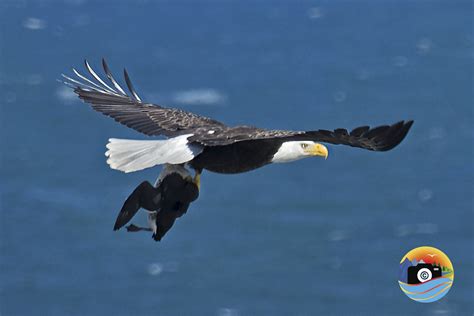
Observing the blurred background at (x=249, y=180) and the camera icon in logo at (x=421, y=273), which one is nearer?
the camera icon in logo at (x=421, y=273)

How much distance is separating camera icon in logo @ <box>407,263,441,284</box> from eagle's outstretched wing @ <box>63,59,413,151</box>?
159 inches

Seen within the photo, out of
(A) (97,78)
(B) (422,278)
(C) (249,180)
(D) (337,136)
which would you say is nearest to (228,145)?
(D) (337,136)

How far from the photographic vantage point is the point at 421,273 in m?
18.7

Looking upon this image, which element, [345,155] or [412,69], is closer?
[345,155]

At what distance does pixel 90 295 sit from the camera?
4538cm

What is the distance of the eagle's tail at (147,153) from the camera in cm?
1441

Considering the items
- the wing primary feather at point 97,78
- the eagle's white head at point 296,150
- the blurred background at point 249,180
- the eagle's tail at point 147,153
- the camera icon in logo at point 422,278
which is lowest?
the eagle's tail at point 147,153

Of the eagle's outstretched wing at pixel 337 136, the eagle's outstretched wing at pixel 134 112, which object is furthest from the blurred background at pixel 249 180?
the eagle's outstretched wing at pixel 337 136

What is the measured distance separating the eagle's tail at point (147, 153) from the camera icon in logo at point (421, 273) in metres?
4.94

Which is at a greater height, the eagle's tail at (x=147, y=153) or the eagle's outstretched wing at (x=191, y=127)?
the eagle's outstretched wing at (x=191, y=127)

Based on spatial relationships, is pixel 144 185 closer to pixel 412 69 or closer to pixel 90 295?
pixel 90 295

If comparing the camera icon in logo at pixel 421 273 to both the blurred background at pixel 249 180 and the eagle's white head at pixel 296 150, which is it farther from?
the blurred background at pixel 249 180

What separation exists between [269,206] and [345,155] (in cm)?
377

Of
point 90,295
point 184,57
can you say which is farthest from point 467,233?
point 184,57
